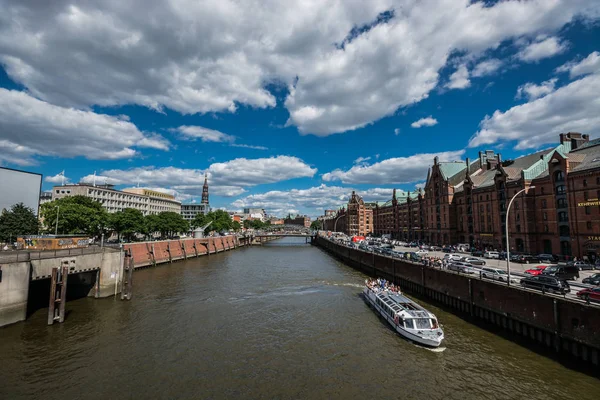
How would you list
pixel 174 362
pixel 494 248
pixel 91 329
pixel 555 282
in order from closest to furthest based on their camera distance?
pixel 174 362, pixel 555 282, pixel 91 329, pixel 494 248

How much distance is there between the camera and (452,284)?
128 feet

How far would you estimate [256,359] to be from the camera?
944 inches

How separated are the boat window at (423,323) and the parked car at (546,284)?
9.96m

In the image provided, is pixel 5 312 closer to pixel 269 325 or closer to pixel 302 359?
pixel 269 325

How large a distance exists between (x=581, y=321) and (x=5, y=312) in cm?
4886

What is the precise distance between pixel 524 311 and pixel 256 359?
2419cm

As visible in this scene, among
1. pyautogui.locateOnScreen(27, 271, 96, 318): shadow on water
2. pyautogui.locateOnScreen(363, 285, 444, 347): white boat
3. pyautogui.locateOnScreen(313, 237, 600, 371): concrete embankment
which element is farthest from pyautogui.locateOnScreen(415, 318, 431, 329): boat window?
pyautogui.locateOnScreen(27, 271, 96, 318): shadow on water

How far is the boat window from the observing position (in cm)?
2728

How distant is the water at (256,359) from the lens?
19.6 metres

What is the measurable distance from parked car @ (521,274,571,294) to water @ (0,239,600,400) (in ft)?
19.3

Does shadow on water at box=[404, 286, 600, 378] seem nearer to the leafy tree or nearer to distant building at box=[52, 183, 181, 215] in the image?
the leafy tree

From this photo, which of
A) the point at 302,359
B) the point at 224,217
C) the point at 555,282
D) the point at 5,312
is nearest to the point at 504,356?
the point at 555,282

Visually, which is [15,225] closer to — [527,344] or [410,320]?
[410,320]

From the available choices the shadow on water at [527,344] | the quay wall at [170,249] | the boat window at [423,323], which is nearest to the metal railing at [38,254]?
the quay wall at [170,249]
